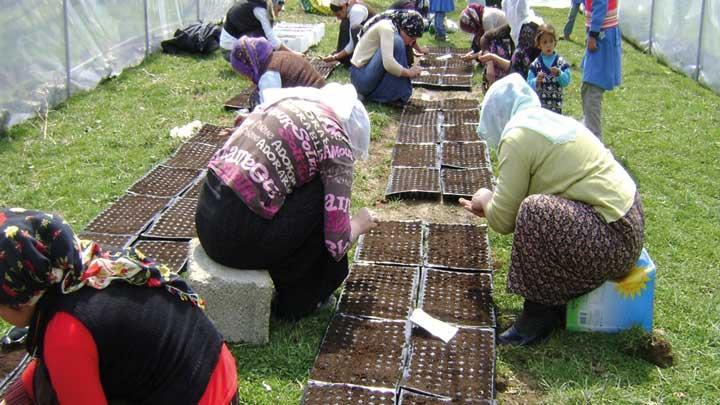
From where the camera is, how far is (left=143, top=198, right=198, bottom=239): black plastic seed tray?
168 inches

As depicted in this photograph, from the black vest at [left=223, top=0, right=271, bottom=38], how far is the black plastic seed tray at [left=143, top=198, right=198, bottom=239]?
3.71 metres

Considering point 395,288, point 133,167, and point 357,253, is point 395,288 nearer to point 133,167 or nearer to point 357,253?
point 357,253

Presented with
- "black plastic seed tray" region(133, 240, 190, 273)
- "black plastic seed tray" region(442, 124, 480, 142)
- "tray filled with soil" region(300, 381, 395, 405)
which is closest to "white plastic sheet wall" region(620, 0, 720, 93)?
"black plastic seed tray" region(442, 124, 480, 142)

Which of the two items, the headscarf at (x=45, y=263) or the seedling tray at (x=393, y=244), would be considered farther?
the seedling tray at (x=393, y=244)

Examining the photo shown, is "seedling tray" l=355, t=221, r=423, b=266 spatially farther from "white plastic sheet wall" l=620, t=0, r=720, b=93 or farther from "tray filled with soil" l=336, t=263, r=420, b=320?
"white plastic sheet wall" l=620, t=0, r=720, b=93

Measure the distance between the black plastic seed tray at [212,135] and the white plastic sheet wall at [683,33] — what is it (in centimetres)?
551

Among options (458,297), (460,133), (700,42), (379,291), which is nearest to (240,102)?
(460,133)

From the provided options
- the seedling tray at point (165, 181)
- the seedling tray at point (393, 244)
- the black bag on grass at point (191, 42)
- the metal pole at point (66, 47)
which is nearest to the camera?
the seedling tray at point (393, 244)

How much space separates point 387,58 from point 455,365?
4.41m

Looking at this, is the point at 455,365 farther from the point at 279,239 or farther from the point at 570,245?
the point at 279,239

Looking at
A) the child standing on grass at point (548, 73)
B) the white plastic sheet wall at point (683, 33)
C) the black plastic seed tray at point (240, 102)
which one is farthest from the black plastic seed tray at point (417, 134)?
the white plastic sheet wall at point (683, 33)

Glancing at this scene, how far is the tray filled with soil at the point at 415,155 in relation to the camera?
222 inches

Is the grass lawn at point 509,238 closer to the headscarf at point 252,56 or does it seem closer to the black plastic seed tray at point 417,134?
the black plastic seed tray at point 417,134

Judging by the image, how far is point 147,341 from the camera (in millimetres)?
1976
